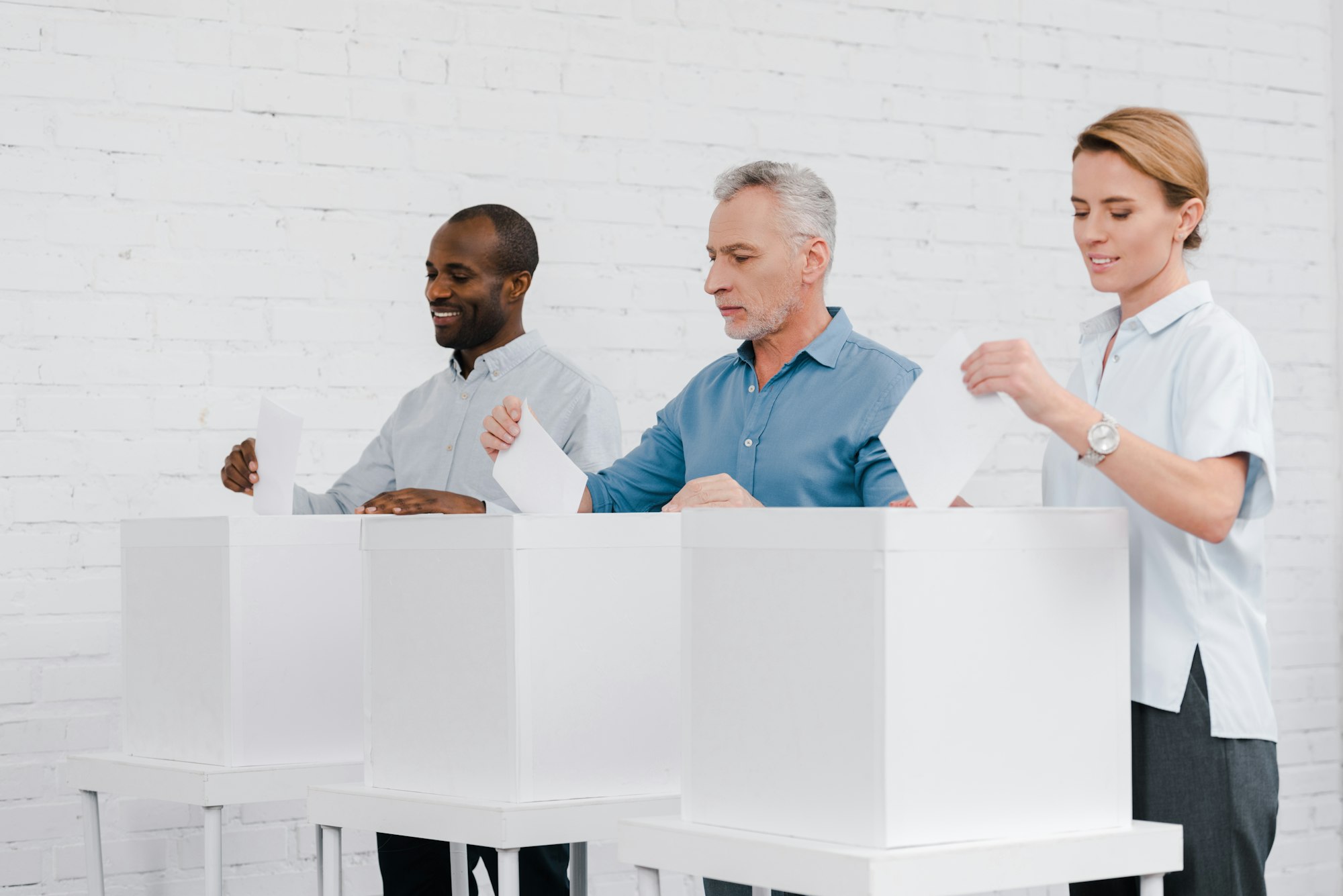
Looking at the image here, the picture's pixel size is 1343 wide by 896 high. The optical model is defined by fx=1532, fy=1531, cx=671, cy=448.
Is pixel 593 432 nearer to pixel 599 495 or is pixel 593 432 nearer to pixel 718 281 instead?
pixel 599 495

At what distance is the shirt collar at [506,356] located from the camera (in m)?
2.45

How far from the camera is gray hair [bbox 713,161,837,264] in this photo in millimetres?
1958

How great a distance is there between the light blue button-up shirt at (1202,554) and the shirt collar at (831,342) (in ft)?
1.75

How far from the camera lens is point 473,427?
2420 millimetres

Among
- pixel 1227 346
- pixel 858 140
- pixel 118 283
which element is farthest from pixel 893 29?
pixel 1227 346

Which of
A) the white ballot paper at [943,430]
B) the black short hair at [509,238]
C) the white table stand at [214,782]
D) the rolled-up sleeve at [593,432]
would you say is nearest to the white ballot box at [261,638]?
the white table stand at [214,782]

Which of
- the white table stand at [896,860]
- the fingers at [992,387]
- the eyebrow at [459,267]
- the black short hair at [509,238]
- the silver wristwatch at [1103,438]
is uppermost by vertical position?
the black short hair at [509,238]

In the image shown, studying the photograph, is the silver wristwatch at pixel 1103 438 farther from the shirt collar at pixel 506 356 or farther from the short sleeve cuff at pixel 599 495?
the shirt collar at pixel 506 356

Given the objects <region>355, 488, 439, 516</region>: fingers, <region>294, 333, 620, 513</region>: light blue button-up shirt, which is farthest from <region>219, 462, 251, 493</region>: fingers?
<region>355, 488, 439, 516</region>: fingers

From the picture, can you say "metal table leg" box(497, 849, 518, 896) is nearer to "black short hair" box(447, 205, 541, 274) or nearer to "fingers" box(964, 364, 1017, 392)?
"fingers" box(964, 364, 1017, 392)

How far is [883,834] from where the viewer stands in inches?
44.6

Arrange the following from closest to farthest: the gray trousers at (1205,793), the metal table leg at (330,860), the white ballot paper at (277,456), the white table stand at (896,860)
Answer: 1. the white table stand at (896,860)
2. the gray trousers at (1205,793)
3. the metal table leg at (330,860)
4. the white ballot paper at (277,456)

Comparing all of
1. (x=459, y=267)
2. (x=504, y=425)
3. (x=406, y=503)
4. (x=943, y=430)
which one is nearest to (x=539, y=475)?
(x=504, y=425)

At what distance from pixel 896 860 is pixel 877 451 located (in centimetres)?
76
